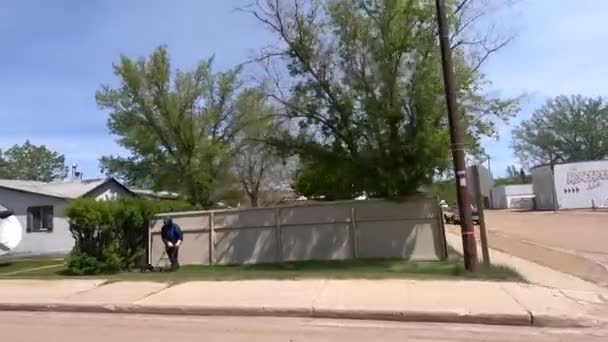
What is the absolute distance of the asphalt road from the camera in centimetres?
808

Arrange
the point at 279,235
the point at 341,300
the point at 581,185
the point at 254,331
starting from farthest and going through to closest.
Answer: the point at 581,185 → the point at 279,235 → the point at 341,300 → the point at 254,331

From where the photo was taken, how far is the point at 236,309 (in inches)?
399

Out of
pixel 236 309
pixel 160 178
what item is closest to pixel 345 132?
pixel 236 309

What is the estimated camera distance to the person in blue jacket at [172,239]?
57.5 ft

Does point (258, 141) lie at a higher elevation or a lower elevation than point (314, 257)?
higher

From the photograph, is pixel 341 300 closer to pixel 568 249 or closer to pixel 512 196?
pixel 568 249

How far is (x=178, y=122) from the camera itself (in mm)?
27547

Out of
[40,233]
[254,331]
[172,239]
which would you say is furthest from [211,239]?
[40,233]

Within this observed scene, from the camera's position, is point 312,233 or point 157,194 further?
point 157,194

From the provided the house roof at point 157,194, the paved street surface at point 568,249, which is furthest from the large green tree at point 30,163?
the paved street surface at point 568,249

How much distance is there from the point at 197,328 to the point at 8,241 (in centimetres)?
1893

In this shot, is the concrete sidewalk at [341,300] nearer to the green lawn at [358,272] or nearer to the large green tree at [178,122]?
the green lawn at [358,272]

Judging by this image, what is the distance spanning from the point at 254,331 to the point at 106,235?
10.5 meters

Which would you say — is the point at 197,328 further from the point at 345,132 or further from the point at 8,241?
the point at 8,241
